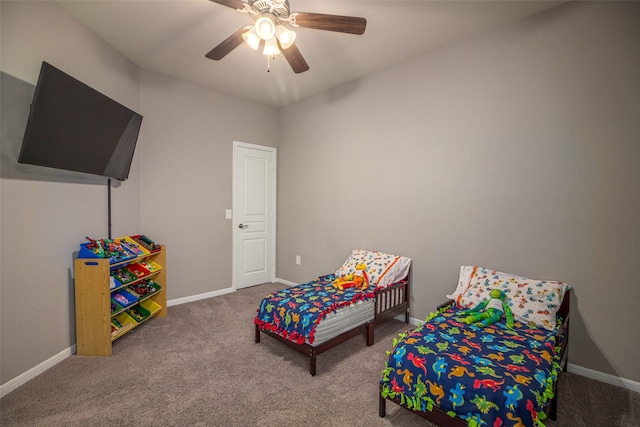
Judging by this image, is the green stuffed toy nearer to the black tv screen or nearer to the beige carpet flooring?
the beige carpet flooring

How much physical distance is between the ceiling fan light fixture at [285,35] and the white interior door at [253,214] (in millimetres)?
2439

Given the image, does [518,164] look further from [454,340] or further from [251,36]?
[251,36]

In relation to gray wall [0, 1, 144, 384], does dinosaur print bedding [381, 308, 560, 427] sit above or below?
below

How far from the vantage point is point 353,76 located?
12.0 ft

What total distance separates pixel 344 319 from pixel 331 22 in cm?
228

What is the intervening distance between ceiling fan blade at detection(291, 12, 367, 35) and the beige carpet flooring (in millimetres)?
2544

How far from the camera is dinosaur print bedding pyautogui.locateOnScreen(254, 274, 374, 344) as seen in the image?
2.36 meters

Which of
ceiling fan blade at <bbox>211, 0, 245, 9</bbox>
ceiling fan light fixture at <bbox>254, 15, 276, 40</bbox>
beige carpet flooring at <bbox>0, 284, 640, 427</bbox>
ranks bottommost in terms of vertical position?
beige carpet flooring at <bbox>0, 284, 640, 427</bbox>

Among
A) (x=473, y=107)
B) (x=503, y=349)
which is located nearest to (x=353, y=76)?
(x=473, y=107)

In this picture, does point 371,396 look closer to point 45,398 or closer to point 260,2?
point 45,398

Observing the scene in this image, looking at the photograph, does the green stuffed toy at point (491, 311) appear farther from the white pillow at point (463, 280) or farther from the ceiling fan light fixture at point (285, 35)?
the ceiling fan light fixture at point (285, 35)

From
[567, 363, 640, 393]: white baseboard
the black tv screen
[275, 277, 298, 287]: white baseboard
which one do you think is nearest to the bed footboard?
[567, 363, 640, 393]: white baseboard

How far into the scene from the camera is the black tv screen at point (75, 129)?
1987 mm

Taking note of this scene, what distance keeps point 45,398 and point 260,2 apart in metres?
3.01
